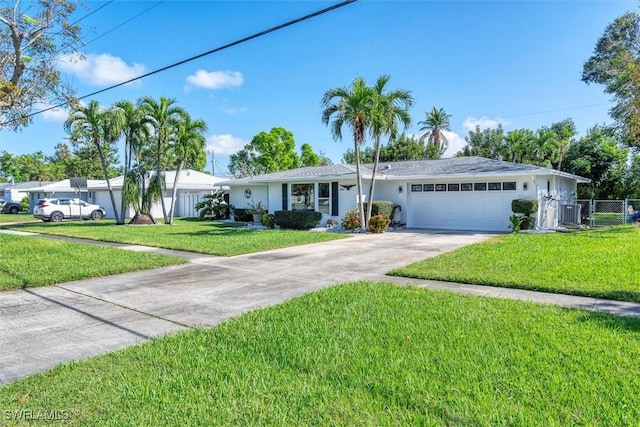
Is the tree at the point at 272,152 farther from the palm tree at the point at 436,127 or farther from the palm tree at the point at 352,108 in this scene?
the palm tree at the point at 352,108

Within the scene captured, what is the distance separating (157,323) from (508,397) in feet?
13.5

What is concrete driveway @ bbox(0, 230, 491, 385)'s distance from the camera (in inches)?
176

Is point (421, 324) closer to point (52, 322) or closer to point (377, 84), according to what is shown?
point (52, 322)

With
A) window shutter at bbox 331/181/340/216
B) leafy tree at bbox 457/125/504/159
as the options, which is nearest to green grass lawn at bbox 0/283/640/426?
window shutter at bbox 331/181/340/216

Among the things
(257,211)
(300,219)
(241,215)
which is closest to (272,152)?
(241,215)

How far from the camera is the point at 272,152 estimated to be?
43500mm

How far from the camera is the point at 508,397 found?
3139 millimetres

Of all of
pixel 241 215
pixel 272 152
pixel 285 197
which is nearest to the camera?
pixel 285 197

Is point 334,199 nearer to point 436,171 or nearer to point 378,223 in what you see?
point 378,223

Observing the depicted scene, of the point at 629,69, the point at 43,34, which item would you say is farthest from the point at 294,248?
the point at 629,69

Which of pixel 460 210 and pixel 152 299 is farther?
pixel 460 210

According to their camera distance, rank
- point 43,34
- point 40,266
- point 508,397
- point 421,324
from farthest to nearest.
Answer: point 43,34, point 40,266, point 421,324, point 508,397

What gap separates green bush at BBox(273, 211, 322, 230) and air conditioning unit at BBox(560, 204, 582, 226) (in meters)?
11.4

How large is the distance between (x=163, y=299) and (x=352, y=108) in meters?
11.3
